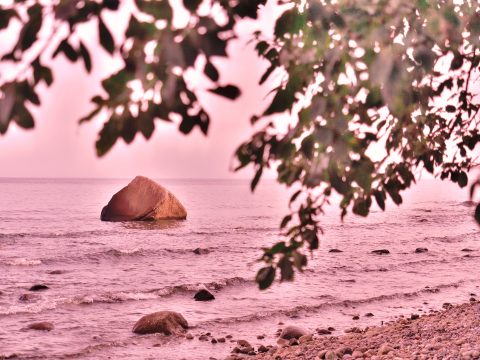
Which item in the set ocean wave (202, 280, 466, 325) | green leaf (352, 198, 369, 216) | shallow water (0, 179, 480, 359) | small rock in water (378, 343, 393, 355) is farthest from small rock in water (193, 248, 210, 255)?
green leaf (352, 198, 369, 216)

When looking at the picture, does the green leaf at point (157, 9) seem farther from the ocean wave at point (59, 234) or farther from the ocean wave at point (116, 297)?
the ocean wave at point (59, 234)

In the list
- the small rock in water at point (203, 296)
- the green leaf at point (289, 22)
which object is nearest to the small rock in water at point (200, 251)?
the small rock in water at point (203, 296)

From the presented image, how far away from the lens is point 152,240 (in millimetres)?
30234

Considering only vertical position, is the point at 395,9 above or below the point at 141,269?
above

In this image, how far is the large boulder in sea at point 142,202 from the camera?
3672 cm

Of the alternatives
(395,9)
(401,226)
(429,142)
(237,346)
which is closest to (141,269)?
(237,346)

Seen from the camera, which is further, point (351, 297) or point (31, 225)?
point (31, 225)

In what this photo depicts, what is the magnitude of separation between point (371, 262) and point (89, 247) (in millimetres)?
12371

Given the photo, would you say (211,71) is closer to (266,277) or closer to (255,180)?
(255,180)

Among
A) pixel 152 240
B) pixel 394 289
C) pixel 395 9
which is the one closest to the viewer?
pixel 395 9

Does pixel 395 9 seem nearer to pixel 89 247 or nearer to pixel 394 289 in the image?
pixel 394 289

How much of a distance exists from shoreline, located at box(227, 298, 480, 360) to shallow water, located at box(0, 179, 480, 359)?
1168 millimetres

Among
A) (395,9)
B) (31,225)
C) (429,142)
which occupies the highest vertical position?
(395,9)

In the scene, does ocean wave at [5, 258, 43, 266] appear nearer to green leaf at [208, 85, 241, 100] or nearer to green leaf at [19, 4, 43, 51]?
green leaf at [19, 4, 43, 51]
